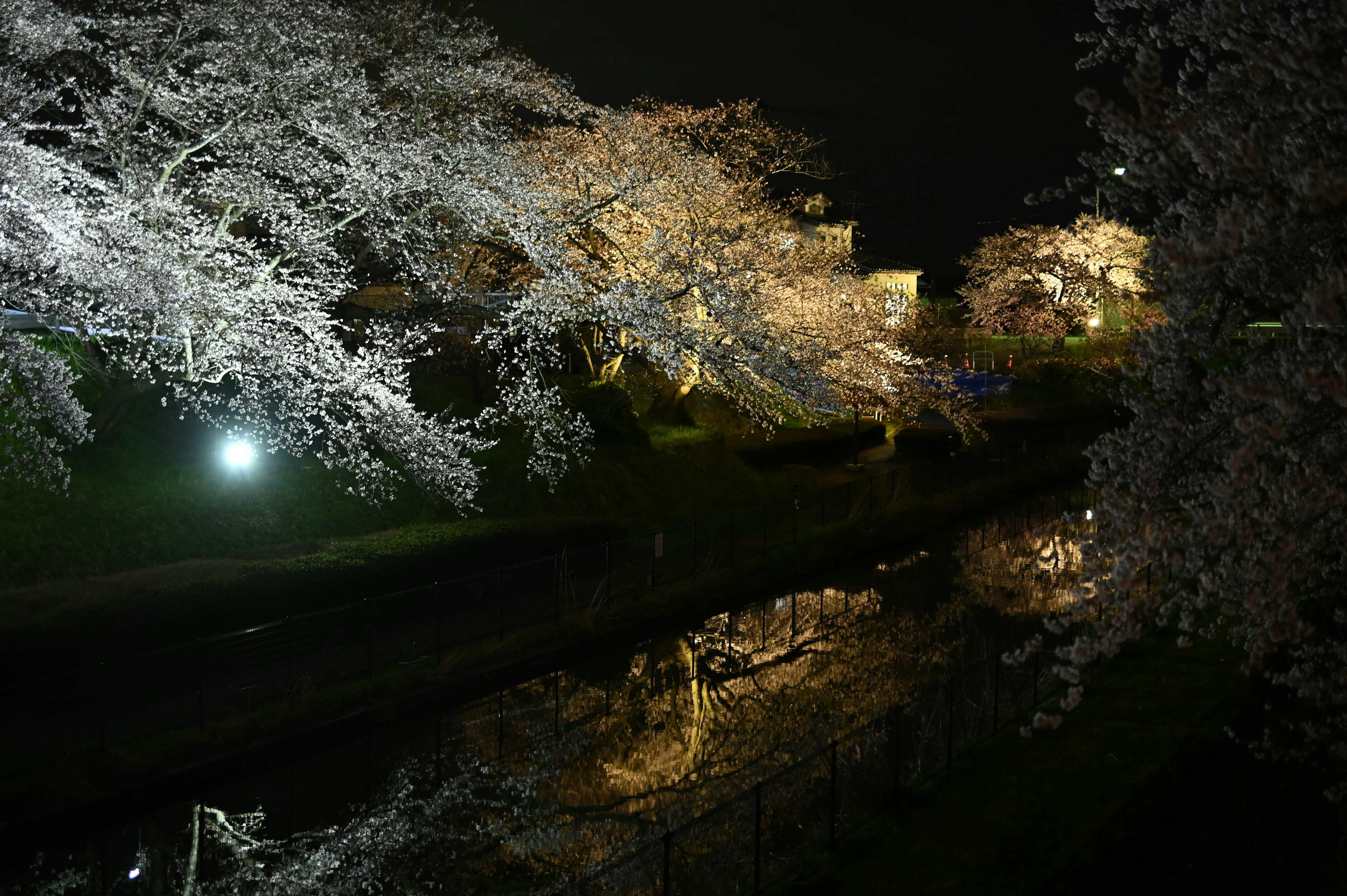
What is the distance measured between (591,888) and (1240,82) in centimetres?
773

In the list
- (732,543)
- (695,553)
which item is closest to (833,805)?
(695,553)

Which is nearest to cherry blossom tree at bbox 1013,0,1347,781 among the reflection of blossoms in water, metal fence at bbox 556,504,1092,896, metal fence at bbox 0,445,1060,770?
metal fence at bbox 556,504,1092,896

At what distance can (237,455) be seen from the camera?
2000 cm

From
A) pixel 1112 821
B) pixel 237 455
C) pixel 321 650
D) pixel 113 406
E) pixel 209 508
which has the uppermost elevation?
pixel 113 406

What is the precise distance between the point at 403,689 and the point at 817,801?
589cm

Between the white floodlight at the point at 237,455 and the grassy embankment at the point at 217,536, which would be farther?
the white floodlight at the point at 237,455

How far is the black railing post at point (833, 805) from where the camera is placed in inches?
345

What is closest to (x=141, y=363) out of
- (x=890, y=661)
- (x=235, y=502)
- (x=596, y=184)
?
(x=235, y=502)

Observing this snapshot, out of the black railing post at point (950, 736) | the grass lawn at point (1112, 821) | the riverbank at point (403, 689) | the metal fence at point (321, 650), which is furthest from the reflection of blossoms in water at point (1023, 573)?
the black railing post at point (950, 736)

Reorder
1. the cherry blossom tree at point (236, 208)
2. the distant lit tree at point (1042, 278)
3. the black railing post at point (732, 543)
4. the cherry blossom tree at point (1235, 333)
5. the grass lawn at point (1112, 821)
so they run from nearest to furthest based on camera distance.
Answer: the cherry blossom tree at point (1235, 333), the grass lawn at point (1112, 821), the cherry blossom tree at point (236, 208), the black railing post at point (732, 543), the distant lit tree at point (1042, 278)

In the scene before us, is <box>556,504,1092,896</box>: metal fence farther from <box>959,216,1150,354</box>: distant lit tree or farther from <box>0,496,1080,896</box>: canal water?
<box>959,216,1150,354</box>: distant lit tree

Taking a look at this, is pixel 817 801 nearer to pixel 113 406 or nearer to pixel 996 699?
pixel 996 699

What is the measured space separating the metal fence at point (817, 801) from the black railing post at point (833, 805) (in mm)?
20

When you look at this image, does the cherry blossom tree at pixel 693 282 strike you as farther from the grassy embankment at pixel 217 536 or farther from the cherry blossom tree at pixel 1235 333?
the cherry blossom tree at pixel 1235 333
